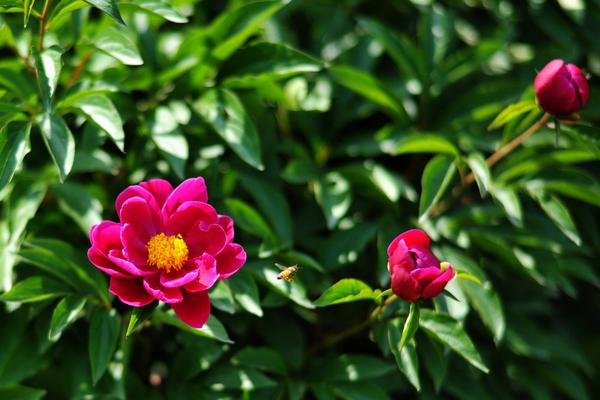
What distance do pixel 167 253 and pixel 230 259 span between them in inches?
3.9

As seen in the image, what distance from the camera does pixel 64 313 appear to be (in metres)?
1.38

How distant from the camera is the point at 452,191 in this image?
6.08ft

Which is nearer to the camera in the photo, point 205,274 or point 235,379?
point 205,274

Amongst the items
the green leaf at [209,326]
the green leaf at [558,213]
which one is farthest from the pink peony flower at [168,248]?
the green leaf at [558,213]

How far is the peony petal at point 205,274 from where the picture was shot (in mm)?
1206

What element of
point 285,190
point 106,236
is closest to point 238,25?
point 285,190

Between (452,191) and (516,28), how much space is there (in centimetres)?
70

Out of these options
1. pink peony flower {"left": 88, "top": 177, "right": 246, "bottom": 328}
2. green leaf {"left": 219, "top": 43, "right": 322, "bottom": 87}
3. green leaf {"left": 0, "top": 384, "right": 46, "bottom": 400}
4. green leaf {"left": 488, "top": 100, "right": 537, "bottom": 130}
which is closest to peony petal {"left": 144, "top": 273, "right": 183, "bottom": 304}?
pink peony flower {"left": 88, "top": 177, "right": 246, "bottom": 328}

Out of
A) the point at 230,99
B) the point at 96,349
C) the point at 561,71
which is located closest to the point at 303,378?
the point at 96,349

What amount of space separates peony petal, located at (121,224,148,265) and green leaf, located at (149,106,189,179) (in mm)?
271

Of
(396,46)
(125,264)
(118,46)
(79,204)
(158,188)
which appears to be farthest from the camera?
(396,46)

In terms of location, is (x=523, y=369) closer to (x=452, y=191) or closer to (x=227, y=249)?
(x=452, y=191)

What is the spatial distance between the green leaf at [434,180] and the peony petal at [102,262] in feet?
1.74

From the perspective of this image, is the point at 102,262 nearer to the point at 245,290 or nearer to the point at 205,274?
the point at 205,274
